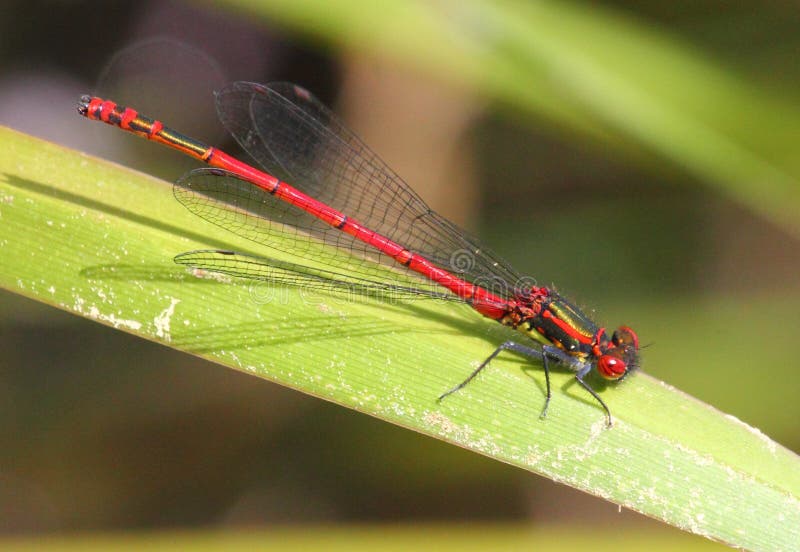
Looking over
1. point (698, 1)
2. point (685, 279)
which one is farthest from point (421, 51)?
point (685, 279)

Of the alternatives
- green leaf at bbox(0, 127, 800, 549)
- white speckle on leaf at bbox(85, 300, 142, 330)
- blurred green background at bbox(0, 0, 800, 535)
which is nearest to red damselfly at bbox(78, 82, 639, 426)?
green leaf at bbox(0, 127, 800, 549)

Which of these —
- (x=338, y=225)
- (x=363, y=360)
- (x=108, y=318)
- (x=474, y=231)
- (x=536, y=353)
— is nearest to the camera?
(x=108, y=318)

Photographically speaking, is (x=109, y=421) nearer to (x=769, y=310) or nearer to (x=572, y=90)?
(x=572, y=90)

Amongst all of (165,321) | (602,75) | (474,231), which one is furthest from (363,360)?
(474,231)

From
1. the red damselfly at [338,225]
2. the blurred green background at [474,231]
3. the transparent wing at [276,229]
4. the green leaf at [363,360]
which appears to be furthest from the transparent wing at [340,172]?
the green leaf at [363,360]

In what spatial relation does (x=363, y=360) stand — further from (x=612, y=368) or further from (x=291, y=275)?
(x=612, y=368)

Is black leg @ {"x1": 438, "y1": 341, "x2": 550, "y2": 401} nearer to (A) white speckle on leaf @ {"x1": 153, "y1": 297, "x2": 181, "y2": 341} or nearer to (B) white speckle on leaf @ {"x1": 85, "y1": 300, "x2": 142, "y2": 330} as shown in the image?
(A) white speckle on leaf @ {"x1": 153, "y1": 297, "x2": 181, "y2": 341}

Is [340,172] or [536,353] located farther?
[340,172]
